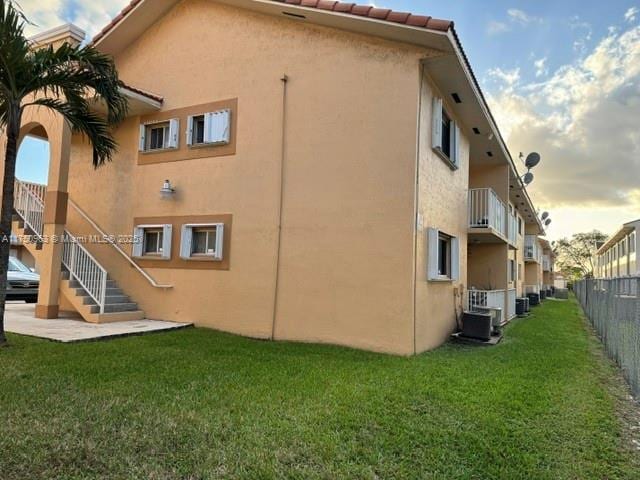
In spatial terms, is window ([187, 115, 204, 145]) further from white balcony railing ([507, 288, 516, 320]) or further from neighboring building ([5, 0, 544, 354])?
white balcony railing ([507, 288, 516, 320])

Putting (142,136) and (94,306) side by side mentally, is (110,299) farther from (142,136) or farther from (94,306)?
(142,136)

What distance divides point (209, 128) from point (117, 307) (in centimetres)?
501

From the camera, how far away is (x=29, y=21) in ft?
23.4

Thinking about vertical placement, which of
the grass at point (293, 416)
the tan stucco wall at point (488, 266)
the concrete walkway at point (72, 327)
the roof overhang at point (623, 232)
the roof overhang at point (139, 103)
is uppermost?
the roof overhang at point (139, 103)

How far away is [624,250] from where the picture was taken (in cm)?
3766

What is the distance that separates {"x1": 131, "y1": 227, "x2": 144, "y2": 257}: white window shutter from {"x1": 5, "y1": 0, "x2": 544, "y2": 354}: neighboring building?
0.13 feet

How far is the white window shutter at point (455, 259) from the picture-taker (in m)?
10.7

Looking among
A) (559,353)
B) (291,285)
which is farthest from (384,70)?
(559,353)

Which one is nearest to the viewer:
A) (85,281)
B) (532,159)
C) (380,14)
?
(380,14)

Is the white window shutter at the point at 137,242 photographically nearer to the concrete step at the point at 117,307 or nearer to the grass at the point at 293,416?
the concrete step at the point at 117,307

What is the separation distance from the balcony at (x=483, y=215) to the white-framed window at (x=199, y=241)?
7316mm

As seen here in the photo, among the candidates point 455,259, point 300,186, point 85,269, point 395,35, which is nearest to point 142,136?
point 85,269

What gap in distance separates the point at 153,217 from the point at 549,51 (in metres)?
12.5

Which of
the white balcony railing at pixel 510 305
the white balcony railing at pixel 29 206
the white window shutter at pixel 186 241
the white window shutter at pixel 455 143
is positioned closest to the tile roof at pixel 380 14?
the white window shutter at pixel 455 143
